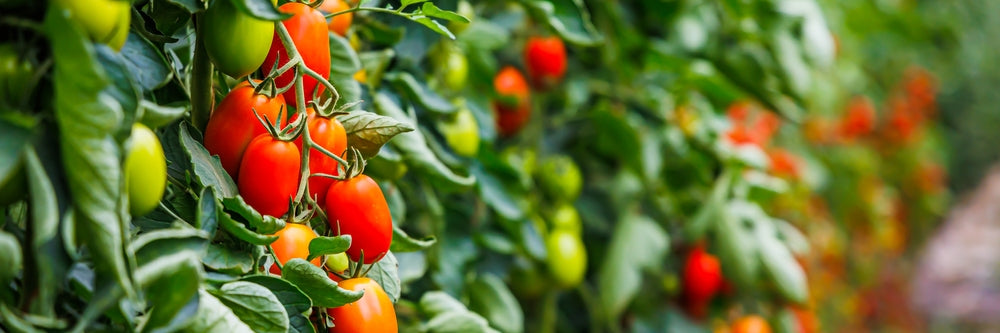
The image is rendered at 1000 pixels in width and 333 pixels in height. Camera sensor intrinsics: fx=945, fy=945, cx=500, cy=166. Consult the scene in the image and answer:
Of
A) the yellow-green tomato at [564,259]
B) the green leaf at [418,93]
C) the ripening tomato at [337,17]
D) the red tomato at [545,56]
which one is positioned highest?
the red tomato at [545,56]

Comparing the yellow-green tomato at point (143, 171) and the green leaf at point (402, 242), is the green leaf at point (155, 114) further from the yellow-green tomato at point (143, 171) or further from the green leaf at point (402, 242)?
the green leaf at point (402, 242)

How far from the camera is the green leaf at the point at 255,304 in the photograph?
19.6 inches

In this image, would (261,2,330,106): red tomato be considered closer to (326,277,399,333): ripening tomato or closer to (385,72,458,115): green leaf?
(326,277,399,333): ripening tomato

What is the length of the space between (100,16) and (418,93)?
1.58 feet

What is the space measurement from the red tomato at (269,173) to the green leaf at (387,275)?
11 cm

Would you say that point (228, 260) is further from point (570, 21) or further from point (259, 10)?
point (570, 21)

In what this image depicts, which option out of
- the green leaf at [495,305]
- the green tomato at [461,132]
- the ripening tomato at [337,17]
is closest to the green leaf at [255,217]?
the ripening tomato at [337,17]

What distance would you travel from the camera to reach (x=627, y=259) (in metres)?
1.32

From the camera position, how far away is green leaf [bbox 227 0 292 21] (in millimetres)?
469

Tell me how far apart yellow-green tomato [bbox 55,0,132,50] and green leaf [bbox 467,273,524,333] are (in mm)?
713

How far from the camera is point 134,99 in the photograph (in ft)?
1.37

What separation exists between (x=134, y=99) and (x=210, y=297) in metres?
0.12

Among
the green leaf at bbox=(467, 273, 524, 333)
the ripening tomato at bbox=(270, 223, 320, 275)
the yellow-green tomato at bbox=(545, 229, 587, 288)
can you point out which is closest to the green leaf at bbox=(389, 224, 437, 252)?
the ripening tomato at bbox=(270, 223, 320, 275)

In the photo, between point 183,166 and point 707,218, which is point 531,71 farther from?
point 183,166
